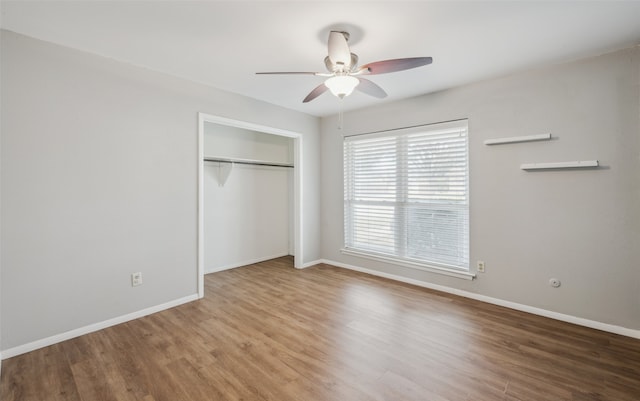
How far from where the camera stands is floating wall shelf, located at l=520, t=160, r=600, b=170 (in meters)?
2.54

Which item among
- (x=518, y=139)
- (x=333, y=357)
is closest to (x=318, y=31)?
(x=518, y=139)

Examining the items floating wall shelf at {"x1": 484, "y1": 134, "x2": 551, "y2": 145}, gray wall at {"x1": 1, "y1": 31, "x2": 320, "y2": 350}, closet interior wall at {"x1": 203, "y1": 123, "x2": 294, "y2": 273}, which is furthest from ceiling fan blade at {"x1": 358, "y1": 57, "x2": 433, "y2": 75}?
closet interior wall at {"x1": 203, "y1": 123, "x2": 294, "y2": 273}

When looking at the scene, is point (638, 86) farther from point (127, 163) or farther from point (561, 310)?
point (127, 163)

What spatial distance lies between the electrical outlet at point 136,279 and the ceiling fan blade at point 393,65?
2.85 m

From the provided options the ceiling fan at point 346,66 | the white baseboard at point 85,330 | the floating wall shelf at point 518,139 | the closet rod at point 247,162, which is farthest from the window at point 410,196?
the white baseboard at point 85,330

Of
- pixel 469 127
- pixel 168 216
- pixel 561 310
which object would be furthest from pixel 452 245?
pixel 168 216

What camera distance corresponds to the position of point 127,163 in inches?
108

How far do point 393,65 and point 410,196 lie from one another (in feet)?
6.86

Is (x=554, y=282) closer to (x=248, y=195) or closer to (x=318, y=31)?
(x=318, y=31)

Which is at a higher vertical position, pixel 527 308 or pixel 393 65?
pixel 393 65

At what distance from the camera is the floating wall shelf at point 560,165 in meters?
2.54

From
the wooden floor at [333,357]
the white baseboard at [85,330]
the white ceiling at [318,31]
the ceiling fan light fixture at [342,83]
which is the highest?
the white ceiling at [318,31]

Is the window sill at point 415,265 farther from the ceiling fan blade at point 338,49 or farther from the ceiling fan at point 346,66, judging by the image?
the ceiling fan blade at point 338,49

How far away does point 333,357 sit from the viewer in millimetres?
2145
